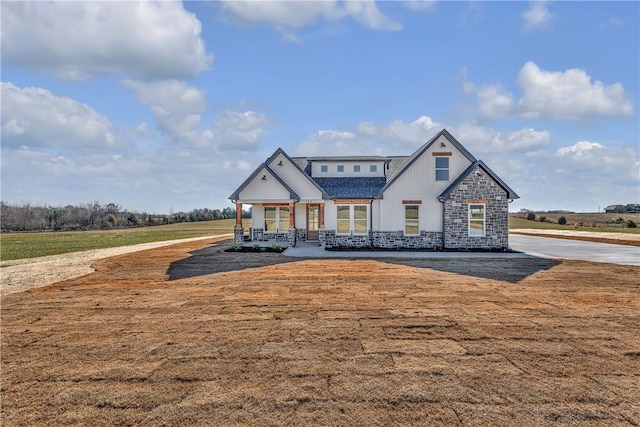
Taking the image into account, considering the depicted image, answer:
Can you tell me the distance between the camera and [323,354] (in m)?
5.48

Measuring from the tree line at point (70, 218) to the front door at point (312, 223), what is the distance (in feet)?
125

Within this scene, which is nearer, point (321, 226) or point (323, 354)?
point (323, 354)

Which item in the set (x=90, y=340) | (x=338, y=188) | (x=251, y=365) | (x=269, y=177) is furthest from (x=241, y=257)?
(x=251, y=365)

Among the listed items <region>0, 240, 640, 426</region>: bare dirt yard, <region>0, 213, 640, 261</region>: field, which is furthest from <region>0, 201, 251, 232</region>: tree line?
<region>0, 240, 640, 426</region>: bare dirt yard

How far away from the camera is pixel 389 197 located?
2138 cm

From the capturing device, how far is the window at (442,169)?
69.1 feet

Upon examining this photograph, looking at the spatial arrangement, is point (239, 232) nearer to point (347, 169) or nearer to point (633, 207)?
point (347, 169)

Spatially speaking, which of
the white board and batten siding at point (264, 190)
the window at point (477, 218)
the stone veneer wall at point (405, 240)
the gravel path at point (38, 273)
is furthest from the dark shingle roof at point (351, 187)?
the gravel path at point (38, 273)

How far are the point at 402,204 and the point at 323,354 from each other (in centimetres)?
1681

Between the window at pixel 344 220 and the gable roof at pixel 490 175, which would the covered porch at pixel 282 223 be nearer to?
the window at pixel 344 220

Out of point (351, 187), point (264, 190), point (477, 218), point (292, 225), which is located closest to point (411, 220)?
point (477, 218)

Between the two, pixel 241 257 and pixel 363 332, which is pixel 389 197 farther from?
pixel 363 332

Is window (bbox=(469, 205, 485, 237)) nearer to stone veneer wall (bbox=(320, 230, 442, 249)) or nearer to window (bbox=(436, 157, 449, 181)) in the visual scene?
stone veneer wall (bbox=(320, 230, 442, 249))

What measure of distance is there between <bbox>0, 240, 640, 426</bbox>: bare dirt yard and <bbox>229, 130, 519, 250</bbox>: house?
9.59 metres
